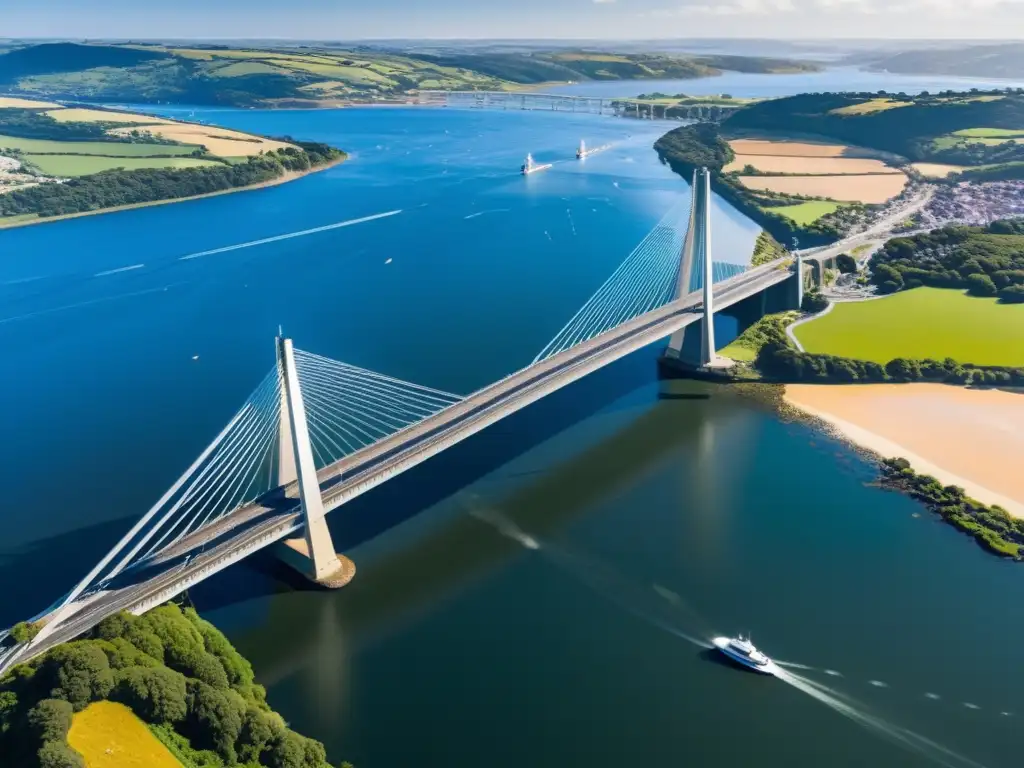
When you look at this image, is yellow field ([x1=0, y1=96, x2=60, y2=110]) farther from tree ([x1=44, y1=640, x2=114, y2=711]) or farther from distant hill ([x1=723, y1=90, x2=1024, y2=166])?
tree ([x1=44, y1=640, x2=114, y2=711])

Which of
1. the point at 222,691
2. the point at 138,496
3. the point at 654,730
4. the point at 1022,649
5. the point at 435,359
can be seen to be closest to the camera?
the point at 222,691

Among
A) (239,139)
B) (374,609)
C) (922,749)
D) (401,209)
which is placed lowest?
(922,749)

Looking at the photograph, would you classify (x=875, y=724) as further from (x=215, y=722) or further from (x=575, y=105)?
(x=575, y=105)

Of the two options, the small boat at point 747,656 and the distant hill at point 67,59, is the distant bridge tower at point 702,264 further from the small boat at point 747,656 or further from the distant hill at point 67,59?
the distant hill at point 67,59

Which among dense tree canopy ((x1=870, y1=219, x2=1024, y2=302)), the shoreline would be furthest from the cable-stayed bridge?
the shoreline

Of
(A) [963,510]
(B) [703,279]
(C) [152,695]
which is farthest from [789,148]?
(C) [152,695]

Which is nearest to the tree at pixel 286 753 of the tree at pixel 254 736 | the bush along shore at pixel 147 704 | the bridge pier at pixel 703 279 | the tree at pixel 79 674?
the bush along shore at pixel 147 704

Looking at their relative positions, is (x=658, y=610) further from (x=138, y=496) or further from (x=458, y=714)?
(x=138, y=496)

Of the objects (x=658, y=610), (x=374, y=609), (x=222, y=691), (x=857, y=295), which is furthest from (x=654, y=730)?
(x=857, y=295)
